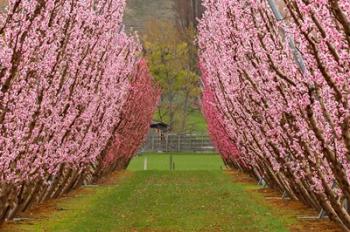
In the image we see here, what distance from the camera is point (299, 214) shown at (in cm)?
2062

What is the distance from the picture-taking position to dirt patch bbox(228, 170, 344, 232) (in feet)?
57.6

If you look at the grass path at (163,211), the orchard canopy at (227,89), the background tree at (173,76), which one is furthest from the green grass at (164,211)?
the background tree at (173,76)

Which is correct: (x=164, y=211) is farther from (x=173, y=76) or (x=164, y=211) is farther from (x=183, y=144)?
(x=173, y=76)

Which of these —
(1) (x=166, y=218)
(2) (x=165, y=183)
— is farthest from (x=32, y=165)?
(2) (x=165, y=183)

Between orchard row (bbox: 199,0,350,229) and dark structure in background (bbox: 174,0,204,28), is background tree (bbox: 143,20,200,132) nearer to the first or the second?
dark structure in background (bbox: 174,0,204,28)

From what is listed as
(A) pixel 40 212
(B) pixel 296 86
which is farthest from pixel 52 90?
(B) pixel 296 86

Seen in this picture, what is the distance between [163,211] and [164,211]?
27mm

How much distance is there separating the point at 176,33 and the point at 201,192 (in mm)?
74492

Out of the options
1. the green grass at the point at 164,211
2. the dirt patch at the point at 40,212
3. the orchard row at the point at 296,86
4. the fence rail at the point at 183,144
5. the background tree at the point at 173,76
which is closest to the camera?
the orchard row at the point at 296,86

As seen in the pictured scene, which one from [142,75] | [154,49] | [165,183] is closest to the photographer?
[165,183]

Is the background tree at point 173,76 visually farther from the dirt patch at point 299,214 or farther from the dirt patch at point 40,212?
the dirt patch at point 299,214

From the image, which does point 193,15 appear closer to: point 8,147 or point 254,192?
point 254,192

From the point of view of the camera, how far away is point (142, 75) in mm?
43375

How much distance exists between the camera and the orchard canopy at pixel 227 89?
35.1 ft
